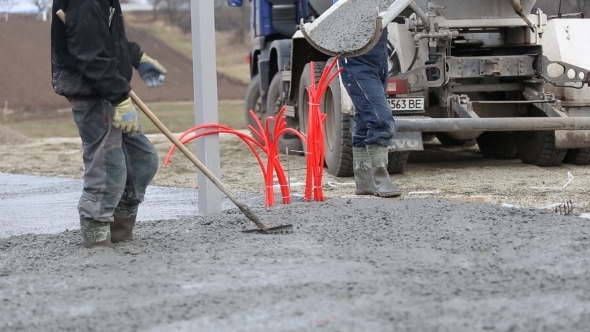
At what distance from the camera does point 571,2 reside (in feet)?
33.8

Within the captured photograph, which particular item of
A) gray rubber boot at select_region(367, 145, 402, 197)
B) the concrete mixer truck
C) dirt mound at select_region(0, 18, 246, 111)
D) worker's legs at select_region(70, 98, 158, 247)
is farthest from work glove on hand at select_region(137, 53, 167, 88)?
dirt mound at select_region(0, 18, 246, 111)

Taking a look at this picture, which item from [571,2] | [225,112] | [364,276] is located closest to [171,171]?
[571,2]

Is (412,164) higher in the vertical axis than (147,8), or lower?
lower

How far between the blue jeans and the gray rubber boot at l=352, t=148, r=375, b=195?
0.29 feet

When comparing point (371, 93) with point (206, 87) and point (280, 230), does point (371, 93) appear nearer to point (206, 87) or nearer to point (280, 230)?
point (206, 87)

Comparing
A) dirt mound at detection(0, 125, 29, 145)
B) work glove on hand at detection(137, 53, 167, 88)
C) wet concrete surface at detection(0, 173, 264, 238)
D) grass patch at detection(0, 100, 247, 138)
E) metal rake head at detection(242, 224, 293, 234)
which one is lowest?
grass patch at detection(0, 100, 247, 138)

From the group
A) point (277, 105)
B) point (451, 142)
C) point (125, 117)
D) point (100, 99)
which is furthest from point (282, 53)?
point (125, 117)

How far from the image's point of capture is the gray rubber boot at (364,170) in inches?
267

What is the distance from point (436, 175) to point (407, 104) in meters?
0.81

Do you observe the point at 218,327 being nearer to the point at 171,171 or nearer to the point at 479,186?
the point at 479,186

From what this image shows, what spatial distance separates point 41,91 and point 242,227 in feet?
61.3

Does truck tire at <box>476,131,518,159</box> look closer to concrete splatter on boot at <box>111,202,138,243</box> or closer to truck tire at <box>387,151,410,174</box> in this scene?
truck tire at <box>387,151,410,174</box>

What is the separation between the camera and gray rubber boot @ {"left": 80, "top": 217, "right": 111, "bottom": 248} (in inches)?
189

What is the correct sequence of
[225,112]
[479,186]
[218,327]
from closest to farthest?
1. [218,327]
2. [479,186]
3. [225,112]
